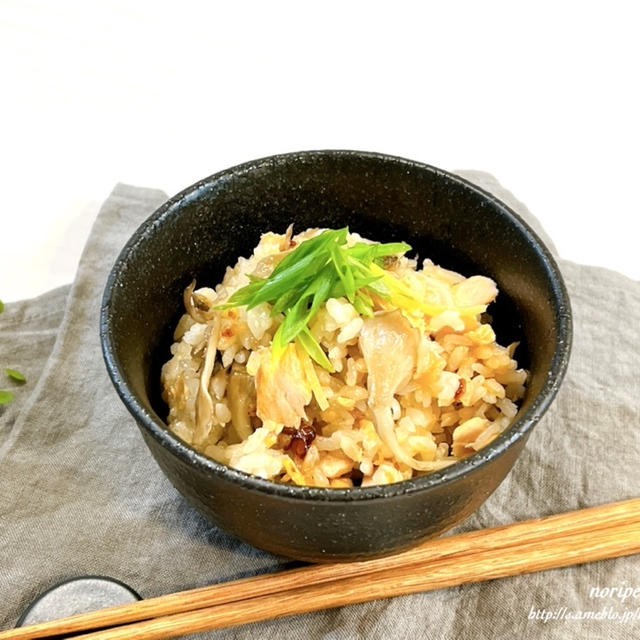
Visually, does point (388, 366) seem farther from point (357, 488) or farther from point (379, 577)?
point (379, 577)

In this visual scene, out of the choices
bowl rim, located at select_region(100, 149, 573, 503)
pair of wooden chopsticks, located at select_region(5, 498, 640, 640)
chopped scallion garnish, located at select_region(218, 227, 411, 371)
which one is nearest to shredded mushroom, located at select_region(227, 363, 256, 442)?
chopped scallion garnish, located at select_region(218, 227, 411, 371)

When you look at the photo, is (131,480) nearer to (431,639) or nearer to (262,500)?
(262,500)

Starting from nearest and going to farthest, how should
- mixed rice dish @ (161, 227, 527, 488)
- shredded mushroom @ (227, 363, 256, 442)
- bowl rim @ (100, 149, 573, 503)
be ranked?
bowl rim @ (100, 149, 573, 503)
mixed rice dish @ (161, 227, 527, 488)
shredded mushroom @ (227, 363, 256, 442)

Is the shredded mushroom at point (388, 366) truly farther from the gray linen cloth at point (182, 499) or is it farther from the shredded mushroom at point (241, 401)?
the gray linen cloth at point (182, 499)

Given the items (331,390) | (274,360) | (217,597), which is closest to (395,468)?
(331,390)

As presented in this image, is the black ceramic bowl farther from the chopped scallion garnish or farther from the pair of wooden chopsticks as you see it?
the chopped scallion garnish

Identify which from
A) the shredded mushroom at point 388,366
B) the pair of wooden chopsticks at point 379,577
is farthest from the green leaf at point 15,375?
the shredded mushroom at point 388,366
